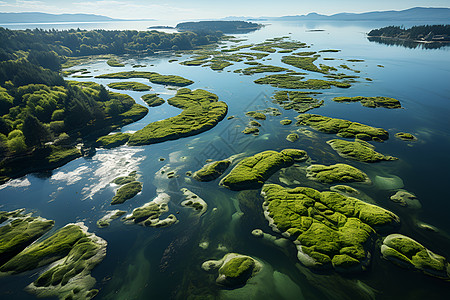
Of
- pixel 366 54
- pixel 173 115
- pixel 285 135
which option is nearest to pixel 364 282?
pixel 285 135

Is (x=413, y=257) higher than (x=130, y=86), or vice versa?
(x=130, y=86)

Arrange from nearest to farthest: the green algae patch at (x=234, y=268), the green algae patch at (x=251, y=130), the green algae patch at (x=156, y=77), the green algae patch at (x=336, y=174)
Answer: the green algae patch at (x=234, y=268)
the green algae patch at (x=336, y=174)
the green algae patch at (x=251, y=130)
the green algae patch at (x=156, y=77)

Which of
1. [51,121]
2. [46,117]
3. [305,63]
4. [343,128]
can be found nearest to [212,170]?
[343,128]

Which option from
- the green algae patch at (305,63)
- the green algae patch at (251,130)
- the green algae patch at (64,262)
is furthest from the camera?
the green algae patch at (305,63)

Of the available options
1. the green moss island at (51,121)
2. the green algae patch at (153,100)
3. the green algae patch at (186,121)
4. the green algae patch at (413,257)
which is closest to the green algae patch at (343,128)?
the green algae patch at (186,121)

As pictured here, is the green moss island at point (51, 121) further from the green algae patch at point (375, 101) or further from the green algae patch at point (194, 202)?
the green algae patch at point (375, 101)

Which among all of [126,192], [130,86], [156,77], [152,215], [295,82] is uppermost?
[156,77]

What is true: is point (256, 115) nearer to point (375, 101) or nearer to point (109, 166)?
point (109, 166)

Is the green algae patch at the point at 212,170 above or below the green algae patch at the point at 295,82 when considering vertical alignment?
below
